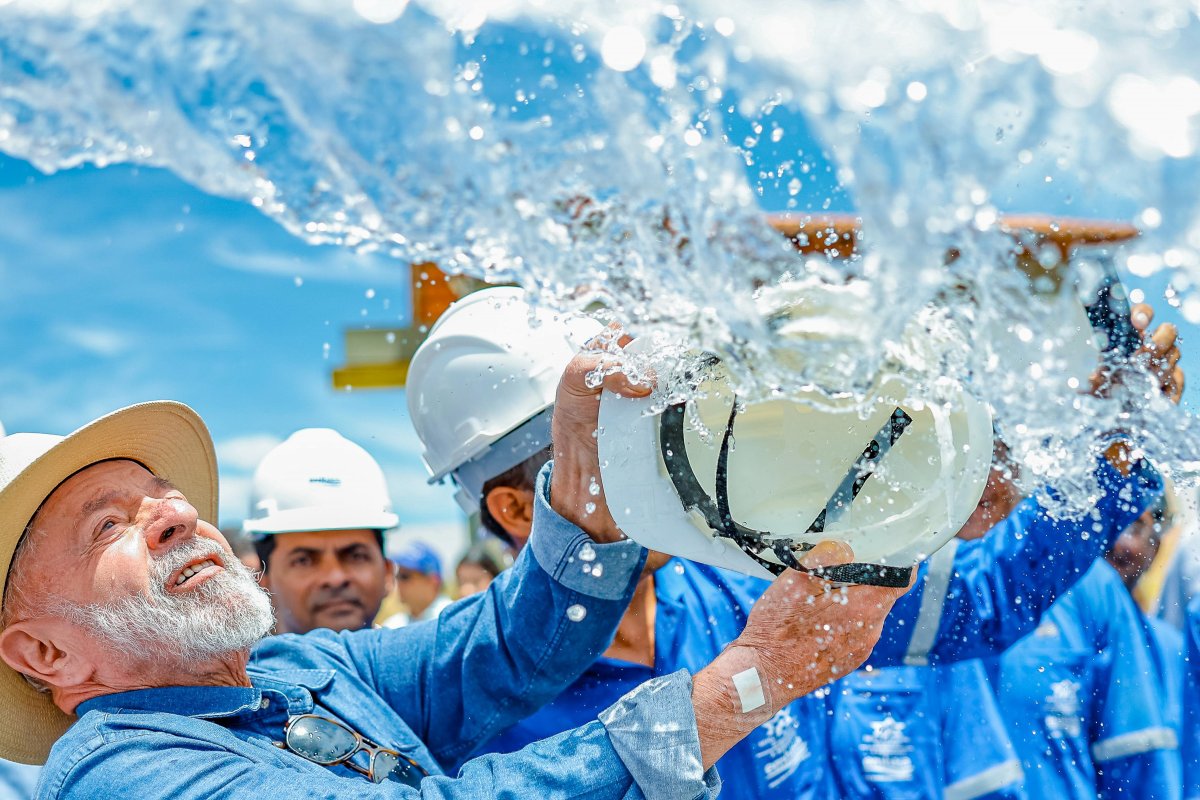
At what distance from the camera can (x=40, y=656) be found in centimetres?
211

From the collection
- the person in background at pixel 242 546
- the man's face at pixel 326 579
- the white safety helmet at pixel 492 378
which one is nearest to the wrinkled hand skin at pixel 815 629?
the white safety helmet at pixel 492 378

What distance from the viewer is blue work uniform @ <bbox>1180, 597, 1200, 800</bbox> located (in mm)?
2842

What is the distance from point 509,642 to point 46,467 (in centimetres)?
100

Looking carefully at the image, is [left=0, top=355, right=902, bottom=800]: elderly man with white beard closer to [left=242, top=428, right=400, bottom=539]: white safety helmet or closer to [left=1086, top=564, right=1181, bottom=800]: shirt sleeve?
[left=242, top=428, right=400, bottom=539]: white safety helmet

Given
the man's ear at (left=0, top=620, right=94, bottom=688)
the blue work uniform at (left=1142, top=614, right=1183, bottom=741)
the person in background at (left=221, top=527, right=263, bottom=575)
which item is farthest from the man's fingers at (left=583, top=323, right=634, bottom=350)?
the person in background at (left=221, top=527, right=263, bottom=575)

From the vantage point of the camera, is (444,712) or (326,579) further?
(326,579)

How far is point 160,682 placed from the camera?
6.89 ft

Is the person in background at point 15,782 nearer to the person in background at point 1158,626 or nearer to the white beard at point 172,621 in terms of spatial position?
the white beard at point 172,621

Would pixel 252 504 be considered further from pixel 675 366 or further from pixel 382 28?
pixel 382 28

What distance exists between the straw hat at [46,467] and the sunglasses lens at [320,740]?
586mm

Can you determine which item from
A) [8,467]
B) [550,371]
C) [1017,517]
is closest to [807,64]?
[550,371]

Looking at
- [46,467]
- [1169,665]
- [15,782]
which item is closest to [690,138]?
[46,467]

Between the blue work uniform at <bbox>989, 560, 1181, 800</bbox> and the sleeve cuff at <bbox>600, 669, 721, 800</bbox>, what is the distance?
164 cm

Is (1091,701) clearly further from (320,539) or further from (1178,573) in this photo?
(320,539)
